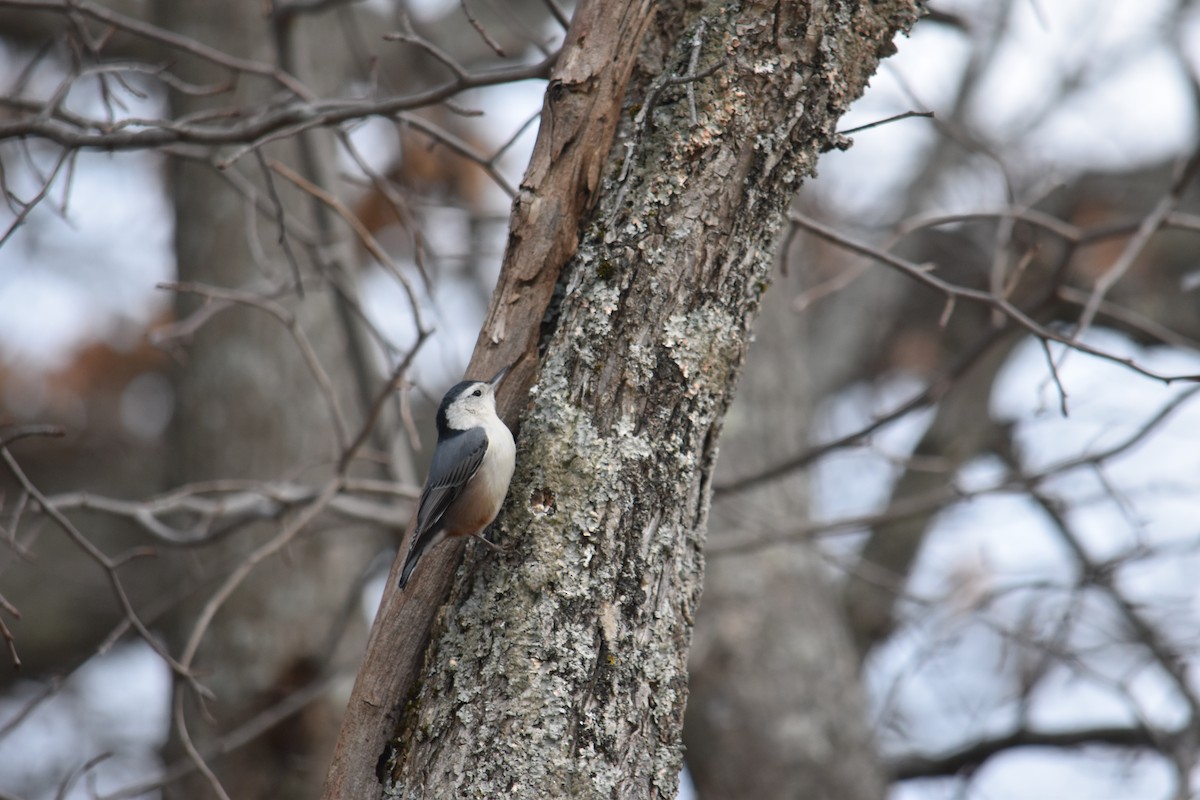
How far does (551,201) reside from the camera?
1.70 meters

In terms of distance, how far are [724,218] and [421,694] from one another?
89 centimetres

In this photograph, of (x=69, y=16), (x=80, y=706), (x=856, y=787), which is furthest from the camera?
(x=80, y=706)

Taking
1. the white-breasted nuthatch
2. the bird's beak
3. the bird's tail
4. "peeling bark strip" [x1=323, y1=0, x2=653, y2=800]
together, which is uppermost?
"peeling bark strip" [x1=323, y1=0, x2=653, y2=800]

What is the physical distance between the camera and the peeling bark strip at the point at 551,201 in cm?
170

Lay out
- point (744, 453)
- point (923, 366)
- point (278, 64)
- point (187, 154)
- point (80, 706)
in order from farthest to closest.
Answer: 1. point (923, 366)
2. point (80, 706)
3. point (744, 453)
4. point (278, 64)
5. point (187, 154)

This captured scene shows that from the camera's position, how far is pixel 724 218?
1613mm

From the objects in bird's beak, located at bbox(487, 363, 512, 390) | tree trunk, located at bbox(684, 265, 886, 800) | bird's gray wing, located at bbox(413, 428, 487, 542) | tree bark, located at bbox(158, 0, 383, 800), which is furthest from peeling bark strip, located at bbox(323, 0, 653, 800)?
tree trunk, located at bbox(684, 265, 886, 800)

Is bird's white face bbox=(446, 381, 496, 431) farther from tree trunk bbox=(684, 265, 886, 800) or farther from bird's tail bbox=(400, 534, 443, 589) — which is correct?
tree trunk bbox=(684, 265, 886, 800)

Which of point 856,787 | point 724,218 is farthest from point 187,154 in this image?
point 856,787

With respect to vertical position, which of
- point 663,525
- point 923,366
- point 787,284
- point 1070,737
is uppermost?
point 923,366

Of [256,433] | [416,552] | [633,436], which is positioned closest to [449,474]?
[416,552]

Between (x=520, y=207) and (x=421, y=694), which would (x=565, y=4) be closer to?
(x=520, y=207)

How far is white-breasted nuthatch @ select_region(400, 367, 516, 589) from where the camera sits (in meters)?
1.67

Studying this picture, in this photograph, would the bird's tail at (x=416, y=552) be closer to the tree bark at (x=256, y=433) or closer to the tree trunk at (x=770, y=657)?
the tree bark at (x=256, y=433)
